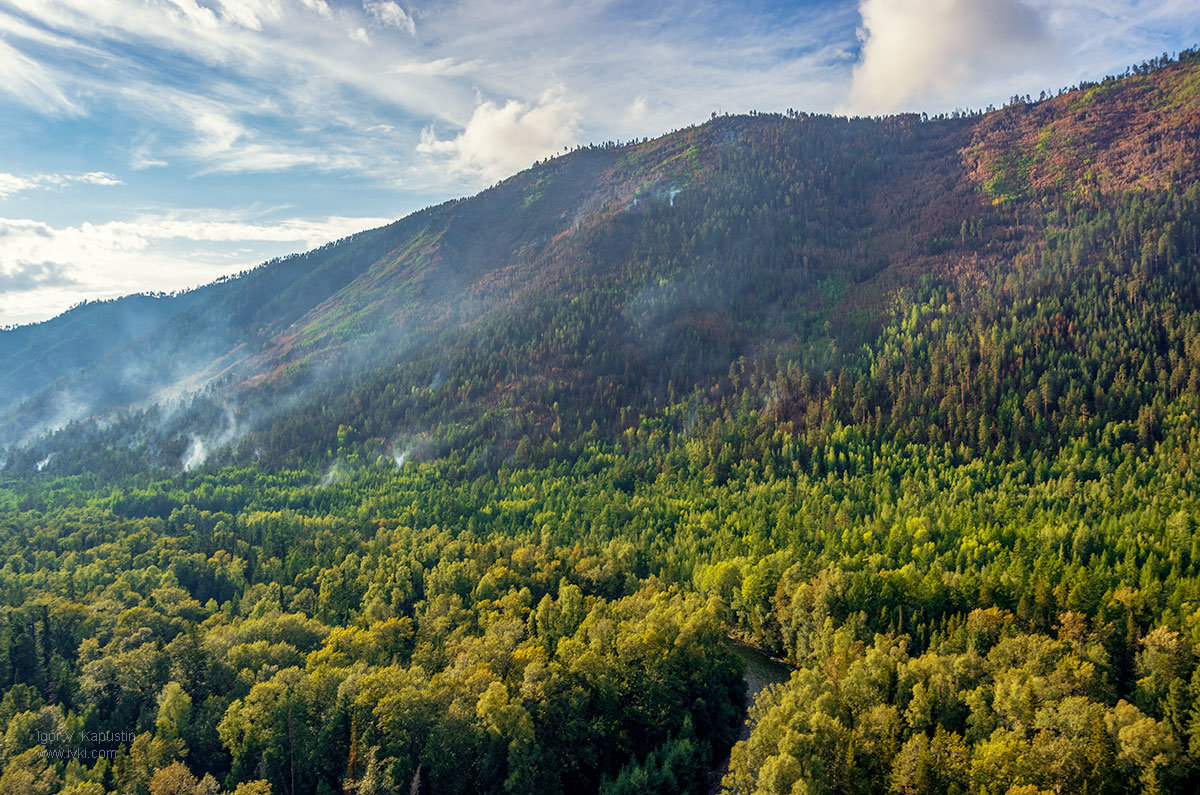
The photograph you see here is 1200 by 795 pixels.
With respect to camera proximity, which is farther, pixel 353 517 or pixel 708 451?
pixel 708 451

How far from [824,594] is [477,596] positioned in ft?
183

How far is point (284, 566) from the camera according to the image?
13800cm

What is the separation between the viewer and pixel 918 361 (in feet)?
653

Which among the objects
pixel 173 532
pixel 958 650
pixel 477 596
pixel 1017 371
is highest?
pixel 1017 371

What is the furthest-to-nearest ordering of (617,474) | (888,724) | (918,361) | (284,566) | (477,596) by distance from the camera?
1. (918,361)
2. (617,474)
3. (284,566)
4. (477,596)
5. (888,724)

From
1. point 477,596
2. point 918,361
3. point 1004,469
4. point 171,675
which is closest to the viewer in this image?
point 171,675

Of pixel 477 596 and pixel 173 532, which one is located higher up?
pixel 173 532

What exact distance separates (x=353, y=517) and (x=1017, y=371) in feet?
589

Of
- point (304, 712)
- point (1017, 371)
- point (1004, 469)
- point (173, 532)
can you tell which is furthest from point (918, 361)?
point (173, 532)

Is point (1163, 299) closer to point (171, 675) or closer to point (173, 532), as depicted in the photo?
point (171, 675)

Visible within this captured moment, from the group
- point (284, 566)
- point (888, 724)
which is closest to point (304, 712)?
point (888, 724)

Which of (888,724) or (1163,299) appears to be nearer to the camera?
(888,724)

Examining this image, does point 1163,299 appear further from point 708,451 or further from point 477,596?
point 477,596

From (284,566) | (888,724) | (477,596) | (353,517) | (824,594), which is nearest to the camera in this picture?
(888,724)
